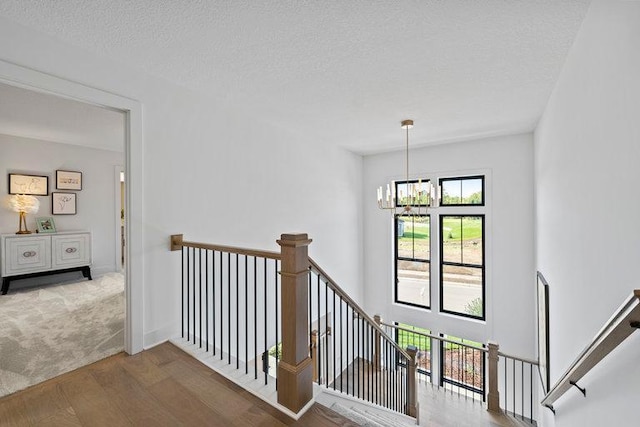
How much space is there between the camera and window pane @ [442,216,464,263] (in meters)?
4.89

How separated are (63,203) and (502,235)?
23.5 feet

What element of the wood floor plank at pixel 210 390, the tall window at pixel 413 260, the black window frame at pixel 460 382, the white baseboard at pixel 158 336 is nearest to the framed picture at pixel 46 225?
the white baseboard at pixel 158 336

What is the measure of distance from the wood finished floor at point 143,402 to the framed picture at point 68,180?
12.7ft

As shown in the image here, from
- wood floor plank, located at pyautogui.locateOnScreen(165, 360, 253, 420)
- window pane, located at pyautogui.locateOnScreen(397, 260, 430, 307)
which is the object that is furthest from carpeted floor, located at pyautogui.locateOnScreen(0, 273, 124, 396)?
window pane, located at pyautogui.locateOnScreen(397, 260, 430, 307)

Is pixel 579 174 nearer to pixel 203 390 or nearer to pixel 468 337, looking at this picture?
pixel 203 390

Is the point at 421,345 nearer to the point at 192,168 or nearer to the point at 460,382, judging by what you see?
the point at 460,382

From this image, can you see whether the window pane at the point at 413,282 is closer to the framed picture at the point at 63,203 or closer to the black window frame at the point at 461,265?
the black window frame at the point at 461,265

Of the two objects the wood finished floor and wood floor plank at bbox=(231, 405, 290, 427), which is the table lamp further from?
wood floor plank at bbox=(231, 405, 290, 427)

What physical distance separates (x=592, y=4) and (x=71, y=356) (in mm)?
4225

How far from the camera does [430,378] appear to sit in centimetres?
512

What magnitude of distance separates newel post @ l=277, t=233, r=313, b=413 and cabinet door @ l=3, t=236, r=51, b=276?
4598 millimetres

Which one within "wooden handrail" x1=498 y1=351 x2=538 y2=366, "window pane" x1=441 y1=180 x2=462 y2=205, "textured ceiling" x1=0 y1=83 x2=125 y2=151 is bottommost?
"wooden handrail" x1=498 y1=351 x2=538 y2=366

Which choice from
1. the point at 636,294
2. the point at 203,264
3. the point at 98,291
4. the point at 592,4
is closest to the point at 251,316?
the point at 203,264

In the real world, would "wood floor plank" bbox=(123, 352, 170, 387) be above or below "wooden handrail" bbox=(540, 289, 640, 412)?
below
